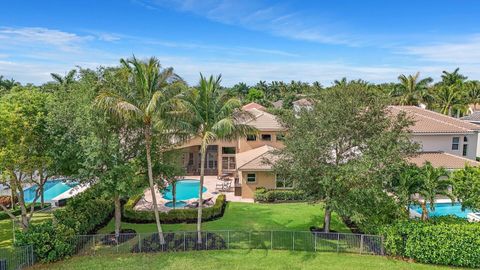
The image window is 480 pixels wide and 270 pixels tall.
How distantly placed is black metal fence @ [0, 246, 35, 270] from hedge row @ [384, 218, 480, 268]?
1790cm

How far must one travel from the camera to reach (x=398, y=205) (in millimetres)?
18922

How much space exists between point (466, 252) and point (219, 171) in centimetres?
2598

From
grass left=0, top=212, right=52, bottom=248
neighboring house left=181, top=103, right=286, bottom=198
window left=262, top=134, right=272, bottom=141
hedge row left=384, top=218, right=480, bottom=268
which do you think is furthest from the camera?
window left=262, top=134, right=272, bottom=141

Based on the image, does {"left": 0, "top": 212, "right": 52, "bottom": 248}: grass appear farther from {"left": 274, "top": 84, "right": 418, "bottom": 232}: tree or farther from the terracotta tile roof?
the terracotta tile roof

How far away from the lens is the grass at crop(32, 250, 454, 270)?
16.8 meters

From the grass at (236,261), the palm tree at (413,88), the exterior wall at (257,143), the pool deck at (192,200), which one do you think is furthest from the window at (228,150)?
the palm tree at (413,88)

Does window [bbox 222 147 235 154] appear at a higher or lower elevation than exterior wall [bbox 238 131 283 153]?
lower

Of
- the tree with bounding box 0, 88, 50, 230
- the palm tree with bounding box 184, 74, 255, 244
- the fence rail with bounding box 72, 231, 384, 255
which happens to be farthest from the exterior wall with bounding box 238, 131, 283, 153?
the tree with bounding box 0, 88, 50, 230

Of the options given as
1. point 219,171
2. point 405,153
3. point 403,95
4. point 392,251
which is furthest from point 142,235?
point 403,95

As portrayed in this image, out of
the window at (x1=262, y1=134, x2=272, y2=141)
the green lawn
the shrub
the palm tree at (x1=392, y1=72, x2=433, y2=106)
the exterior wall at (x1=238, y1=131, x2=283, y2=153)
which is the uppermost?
the palm tree at (x1=392, y1=72, x2=433, y2=106)

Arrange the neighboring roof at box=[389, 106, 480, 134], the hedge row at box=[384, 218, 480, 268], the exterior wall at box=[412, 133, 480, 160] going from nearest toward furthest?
the hedge row at box=[384, 218, 480, 268] → the neighboring roof at box=[389, 106, 480, 134] → the exterior wall at box=[412, 133, 480, 160]

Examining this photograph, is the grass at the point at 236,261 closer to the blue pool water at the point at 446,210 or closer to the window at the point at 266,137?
the blue pool water at the point at 446,210

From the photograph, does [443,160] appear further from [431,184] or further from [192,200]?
[192,200]

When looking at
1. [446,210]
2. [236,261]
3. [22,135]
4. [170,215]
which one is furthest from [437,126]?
[22,135]
